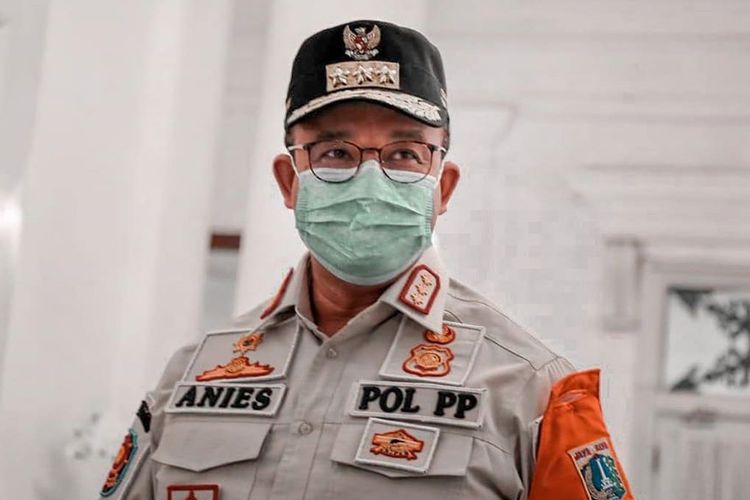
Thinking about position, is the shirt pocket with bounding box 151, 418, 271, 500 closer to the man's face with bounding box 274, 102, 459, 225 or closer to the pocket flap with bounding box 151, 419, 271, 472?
the pocket flap with bounding box 151, 419, 271, 472

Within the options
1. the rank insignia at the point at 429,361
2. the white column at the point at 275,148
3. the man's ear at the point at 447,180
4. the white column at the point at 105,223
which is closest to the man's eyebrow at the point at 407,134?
the man's ear at the point at 447,180

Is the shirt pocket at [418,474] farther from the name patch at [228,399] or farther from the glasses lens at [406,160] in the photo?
the glasses lens at [406,160]

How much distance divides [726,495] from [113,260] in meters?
6.80

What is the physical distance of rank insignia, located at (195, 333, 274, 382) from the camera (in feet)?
6.72

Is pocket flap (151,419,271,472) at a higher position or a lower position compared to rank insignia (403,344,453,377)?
lower

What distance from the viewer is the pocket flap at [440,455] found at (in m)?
1.85

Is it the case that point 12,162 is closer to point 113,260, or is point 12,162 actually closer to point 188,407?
point 113,260

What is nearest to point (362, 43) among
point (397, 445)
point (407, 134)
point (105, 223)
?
point (407, 134)

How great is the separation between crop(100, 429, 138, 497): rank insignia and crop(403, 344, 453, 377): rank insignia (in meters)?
0.46

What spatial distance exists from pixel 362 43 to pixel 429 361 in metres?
0.49

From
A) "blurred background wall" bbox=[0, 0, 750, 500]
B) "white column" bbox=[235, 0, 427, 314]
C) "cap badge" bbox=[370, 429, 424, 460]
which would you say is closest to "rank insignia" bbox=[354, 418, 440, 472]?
"cap badge" bbox=[370, 429, 424, 460]

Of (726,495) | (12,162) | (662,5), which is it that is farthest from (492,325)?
(726,495)

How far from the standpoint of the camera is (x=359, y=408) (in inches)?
76.1

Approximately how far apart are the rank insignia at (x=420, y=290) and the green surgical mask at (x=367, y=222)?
0.9 inches
